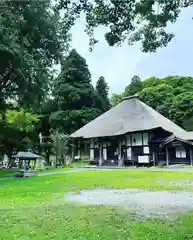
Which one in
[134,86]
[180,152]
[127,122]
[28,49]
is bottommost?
[180,152]

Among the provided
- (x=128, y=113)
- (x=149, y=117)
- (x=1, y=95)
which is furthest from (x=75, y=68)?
(x=1, y=95)

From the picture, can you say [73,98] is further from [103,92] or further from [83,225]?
[83,225]

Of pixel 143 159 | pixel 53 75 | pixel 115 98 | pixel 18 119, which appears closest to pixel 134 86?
pixel 115 98

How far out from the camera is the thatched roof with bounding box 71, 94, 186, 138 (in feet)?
109

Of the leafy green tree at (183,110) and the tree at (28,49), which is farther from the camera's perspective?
the leafy green tree at (183,110)

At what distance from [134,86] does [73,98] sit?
17.4m

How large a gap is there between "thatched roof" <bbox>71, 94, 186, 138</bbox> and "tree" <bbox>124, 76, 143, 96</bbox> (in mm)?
16374

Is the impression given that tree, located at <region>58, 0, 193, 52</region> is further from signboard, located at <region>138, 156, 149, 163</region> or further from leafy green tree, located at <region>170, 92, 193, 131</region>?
leafy green tree, located at <region>170, 92, 193, 131</region>

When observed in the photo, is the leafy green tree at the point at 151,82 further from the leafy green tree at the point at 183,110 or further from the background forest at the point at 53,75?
the leafy green tree at the point at 183,110

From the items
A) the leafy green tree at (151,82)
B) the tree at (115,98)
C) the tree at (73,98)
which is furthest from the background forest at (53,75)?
the tree at (115,98)

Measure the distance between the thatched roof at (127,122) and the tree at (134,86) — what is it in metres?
16.4

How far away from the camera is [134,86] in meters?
55.9

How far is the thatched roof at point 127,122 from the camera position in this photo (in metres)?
33.2

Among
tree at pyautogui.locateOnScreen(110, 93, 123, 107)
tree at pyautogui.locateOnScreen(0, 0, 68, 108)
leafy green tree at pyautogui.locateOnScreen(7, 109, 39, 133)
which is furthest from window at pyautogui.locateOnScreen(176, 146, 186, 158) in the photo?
tree at pyautogui.locateOnScreen(110, 93, 123, 107)
